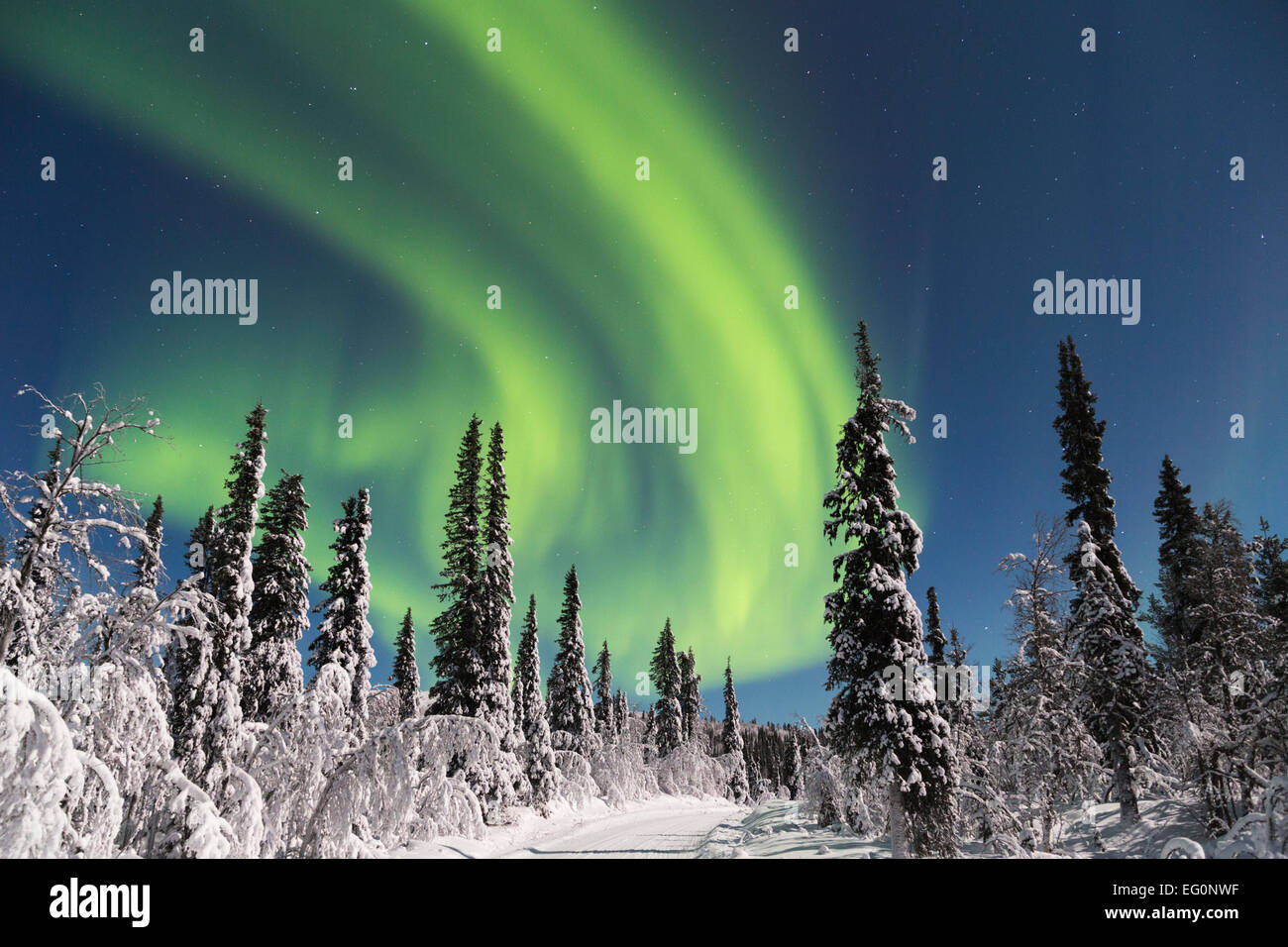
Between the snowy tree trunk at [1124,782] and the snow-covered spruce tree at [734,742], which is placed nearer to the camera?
the snowy tree trunk at [1124,782]

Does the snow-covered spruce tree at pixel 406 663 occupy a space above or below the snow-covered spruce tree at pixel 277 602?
below

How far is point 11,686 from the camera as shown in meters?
5.65

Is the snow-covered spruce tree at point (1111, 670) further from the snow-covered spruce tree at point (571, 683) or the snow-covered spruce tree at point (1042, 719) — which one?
the snow-covered spruce tree at point (571, 683)

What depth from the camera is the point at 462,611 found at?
2762 centimetres

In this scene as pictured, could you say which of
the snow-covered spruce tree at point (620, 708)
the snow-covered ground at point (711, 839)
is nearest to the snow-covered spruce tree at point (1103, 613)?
the snow-covered ground at point (711, 839)

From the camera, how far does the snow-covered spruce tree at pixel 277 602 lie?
2323 cm

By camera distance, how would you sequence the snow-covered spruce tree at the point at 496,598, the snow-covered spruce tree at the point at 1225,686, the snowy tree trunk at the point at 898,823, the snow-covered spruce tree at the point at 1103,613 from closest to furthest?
the snow-covered spruce tree at the point at 1225,686, the snowy tree trunk at the point at 898,823, the snow-covered spruce tree at the point at 1103,613, the snow-covered spruce tree at the point at 496,598

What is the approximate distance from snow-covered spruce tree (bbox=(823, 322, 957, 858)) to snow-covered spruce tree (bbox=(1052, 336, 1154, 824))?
8500 mm

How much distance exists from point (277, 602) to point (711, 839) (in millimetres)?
20767

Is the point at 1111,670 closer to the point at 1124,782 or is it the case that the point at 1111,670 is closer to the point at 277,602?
the point at 1124,782

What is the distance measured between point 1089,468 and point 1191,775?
16188 mm

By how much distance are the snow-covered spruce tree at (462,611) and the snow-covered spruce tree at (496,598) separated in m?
0.40
